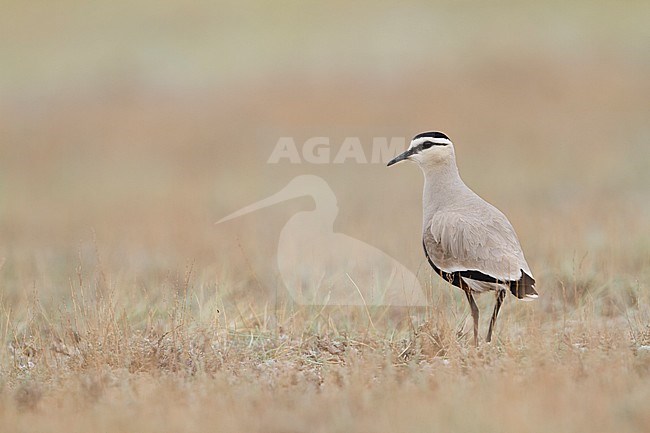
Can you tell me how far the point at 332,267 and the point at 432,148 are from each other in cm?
324

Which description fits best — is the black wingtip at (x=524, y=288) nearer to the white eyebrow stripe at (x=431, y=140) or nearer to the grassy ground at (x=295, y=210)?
the grassy ground at (x=295, y=210)

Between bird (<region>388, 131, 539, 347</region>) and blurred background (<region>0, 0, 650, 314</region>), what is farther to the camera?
blurred background (<region>0, 0, 650, 314</region>)

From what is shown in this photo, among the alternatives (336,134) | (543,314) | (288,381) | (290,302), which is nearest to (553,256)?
(543,314)

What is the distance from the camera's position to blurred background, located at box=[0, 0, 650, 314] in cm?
1161

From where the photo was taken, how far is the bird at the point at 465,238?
6797mm

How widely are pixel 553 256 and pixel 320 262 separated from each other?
8.37ft

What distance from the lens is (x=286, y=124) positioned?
68.2 feet

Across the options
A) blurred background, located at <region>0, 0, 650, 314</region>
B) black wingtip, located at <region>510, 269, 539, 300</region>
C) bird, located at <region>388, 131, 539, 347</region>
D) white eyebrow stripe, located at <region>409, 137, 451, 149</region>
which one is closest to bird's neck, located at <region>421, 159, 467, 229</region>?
bird, located at <region>388, 131, 539, 347</region>

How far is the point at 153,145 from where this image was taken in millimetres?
21016

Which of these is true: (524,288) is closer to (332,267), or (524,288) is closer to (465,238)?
(465,238)

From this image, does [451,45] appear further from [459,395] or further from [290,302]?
[459,395]

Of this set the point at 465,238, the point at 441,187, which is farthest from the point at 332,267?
the point at 465,238

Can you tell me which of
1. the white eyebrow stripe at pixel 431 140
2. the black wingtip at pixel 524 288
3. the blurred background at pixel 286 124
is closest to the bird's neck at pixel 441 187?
the white eyebrow stripe at pixel 431 140

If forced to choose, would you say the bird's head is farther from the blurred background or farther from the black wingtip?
the black wingtip
